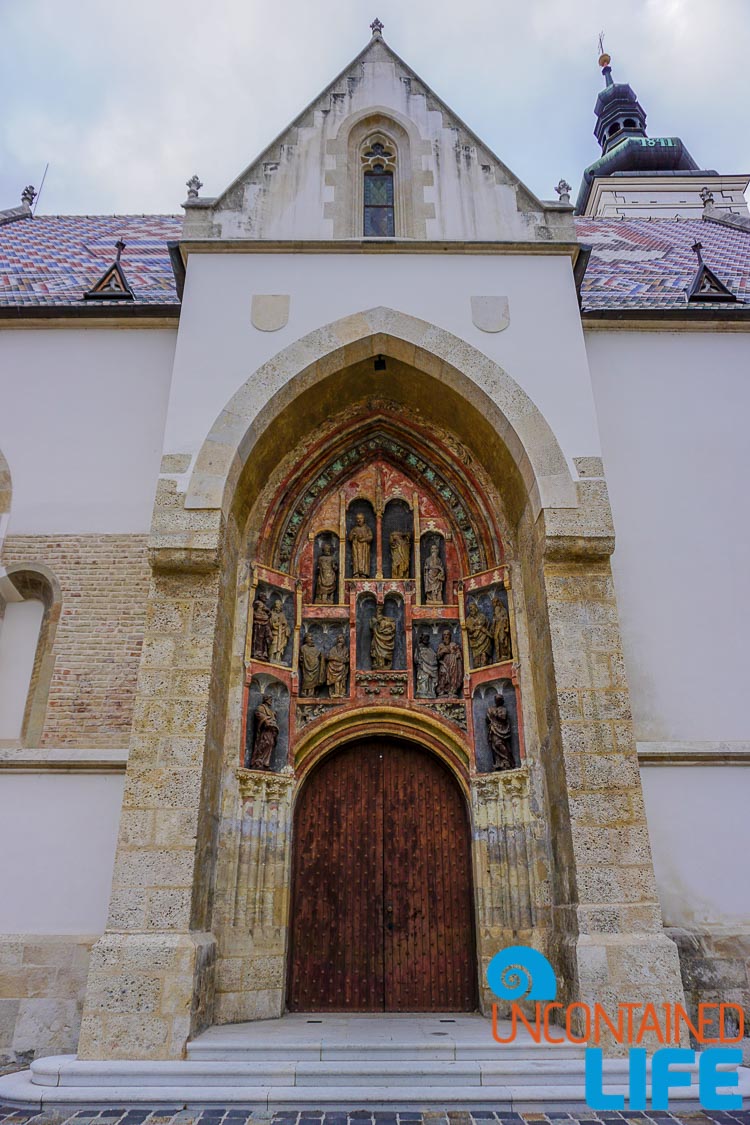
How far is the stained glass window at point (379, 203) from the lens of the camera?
973cm

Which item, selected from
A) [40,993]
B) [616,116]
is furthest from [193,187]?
[616,116]

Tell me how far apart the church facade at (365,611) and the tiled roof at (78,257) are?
37cm

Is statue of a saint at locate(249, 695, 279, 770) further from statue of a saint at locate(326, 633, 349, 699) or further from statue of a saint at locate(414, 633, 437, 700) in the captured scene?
statue of a saint at locate(414, 633, 437, 700)

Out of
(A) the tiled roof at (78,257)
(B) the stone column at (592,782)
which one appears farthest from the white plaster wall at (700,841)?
(A) the tiled roof at (78,257)

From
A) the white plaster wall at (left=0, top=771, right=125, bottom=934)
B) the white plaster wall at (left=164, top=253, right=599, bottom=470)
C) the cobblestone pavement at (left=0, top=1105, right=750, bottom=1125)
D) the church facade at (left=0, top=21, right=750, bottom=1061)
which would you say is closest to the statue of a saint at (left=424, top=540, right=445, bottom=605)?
the church facade at (left=0, top=21, right=750, bottom=1061)

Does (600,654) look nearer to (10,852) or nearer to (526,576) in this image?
(526,576)

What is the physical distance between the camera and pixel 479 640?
8.40m

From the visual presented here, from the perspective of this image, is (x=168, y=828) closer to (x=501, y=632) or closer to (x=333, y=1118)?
(x=333, y=1118)

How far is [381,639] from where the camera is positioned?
28.0ft

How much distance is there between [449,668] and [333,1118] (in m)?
4.42

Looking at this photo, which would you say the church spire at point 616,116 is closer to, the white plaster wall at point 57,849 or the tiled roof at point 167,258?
the tiled roof at point 167,258

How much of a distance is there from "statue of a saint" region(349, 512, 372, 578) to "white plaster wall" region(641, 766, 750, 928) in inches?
143

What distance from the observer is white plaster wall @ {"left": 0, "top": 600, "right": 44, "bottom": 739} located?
764 cm

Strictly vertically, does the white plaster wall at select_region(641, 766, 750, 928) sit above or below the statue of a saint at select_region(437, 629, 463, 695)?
below
